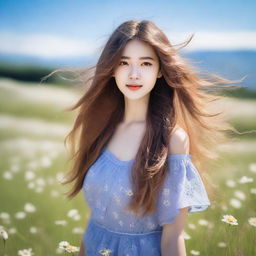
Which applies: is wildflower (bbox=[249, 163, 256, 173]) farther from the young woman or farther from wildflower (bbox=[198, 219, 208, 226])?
the young woman

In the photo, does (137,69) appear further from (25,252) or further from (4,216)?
(4,216)

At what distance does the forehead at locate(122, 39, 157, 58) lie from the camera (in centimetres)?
211

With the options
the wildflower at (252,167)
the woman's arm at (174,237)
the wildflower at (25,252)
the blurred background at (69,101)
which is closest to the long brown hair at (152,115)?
the woman's arm at (174,237)

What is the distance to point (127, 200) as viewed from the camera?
81.4 inches

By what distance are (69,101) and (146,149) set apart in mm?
2507

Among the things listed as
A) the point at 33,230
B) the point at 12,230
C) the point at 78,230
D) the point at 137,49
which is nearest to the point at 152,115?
the point at 137,49

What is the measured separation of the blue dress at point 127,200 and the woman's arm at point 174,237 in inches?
1.3

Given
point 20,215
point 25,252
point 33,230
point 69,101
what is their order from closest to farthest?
point 25,252 < point 33,230 < point 20,215 < point 69,101

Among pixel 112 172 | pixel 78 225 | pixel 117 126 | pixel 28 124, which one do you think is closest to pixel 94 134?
pixel 117 126

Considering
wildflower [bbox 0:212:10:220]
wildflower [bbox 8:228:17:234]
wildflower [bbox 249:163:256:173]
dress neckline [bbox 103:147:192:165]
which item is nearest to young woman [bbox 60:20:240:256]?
dress neckline [bbox 103:147:192:165]

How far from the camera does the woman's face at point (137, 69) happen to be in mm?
2113

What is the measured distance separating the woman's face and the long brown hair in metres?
0.03

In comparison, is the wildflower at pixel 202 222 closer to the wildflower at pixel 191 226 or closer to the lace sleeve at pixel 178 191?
the wildflower at pixel 191 226

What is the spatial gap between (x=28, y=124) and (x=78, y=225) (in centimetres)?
147
